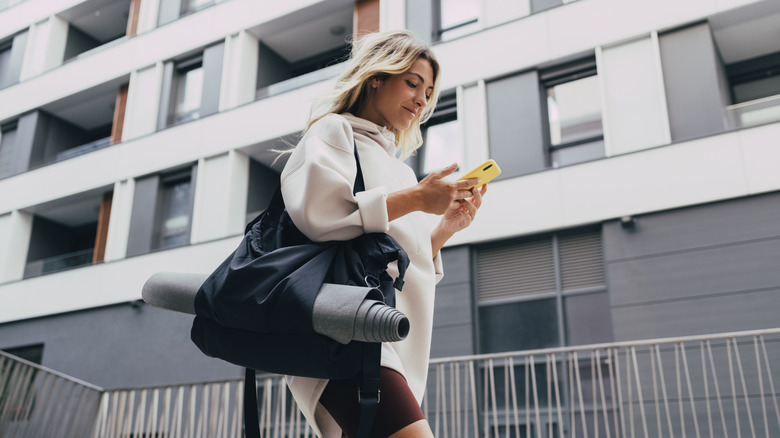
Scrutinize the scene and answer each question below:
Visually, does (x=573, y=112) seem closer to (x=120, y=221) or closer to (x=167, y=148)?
(x=167, y=148)

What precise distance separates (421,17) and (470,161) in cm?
317

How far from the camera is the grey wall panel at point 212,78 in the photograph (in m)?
14.5

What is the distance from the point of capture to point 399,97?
1.78 meters

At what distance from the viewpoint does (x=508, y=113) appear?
35.6 feet

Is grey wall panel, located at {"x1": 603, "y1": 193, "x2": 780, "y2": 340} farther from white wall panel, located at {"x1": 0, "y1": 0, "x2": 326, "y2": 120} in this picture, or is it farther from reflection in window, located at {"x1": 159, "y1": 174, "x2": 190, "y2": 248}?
reflection in window, located at {"x1": 159, "y1": 174, "x2": 190, "y2": 248}

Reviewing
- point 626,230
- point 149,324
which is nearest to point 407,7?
point 626,230

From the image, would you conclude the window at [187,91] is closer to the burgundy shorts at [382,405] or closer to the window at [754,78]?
the window at [754,78]

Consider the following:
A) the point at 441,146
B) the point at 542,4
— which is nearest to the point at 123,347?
the point at 441,146

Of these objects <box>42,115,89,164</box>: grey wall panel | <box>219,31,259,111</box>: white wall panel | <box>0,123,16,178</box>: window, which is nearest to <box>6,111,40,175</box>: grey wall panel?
<box>0,123,16,178</box>: window

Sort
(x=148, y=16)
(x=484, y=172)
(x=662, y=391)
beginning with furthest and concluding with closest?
1. (x=148, y=16)
2. (x=662, y=391)
3. (x=484, y=172)

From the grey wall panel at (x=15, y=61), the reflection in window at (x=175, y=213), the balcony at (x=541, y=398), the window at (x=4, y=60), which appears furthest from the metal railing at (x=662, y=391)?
Answer: the window at (x=4, y=60)

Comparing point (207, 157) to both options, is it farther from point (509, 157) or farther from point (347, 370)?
point (347, 370)

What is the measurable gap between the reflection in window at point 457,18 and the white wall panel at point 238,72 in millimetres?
4380

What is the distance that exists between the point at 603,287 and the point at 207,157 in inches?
330
